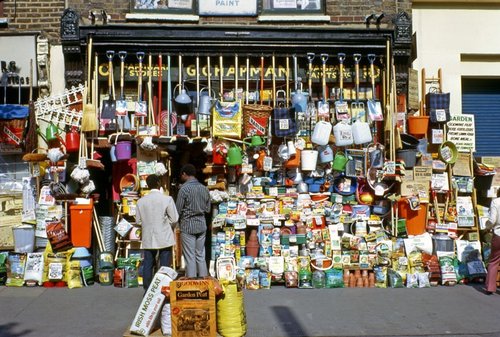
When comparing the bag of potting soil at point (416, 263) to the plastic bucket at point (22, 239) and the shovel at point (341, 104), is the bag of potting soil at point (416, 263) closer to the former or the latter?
the shovel at point (341, 104)

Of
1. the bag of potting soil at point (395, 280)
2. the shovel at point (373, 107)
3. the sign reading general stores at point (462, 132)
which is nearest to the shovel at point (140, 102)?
the shovel at point (373, 107)

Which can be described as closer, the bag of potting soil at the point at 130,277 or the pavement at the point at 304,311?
the pavement at the point at 304,311

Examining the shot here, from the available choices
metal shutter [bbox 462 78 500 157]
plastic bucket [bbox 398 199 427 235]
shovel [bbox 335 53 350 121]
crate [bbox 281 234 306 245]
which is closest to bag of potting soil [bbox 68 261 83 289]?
crate [bbox 281 234 306 245]

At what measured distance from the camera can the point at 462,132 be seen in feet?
33.8

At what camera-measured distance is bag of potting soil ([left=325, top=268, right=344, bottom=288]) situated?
923 centimetres

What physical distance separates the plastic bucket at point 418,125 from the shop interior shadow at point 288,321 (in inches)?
151

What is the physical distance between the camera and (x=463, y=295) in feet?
28.8

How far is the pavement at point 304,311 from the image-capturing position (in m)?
7.00

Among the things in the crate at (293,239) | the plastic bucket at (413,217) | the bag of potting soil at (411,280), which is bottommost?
the bag of potting soil at (411,280)

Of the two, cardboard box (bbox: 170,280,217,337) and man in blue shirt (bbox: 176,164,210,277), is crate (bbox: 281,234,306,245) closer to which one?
man in blue shirt (bbox: 176,164,210,277)

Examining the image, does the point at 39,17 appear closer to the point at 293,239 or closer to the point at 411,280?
the point at 293,239

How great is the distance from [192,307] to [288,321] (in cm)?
156

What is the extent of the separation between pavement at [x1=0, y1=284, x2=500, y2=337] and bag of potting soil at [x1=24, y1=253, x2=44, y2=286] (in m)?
0.13

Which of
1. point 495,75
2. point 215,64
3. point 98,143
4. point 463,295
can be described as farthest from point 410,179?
point 98,143
